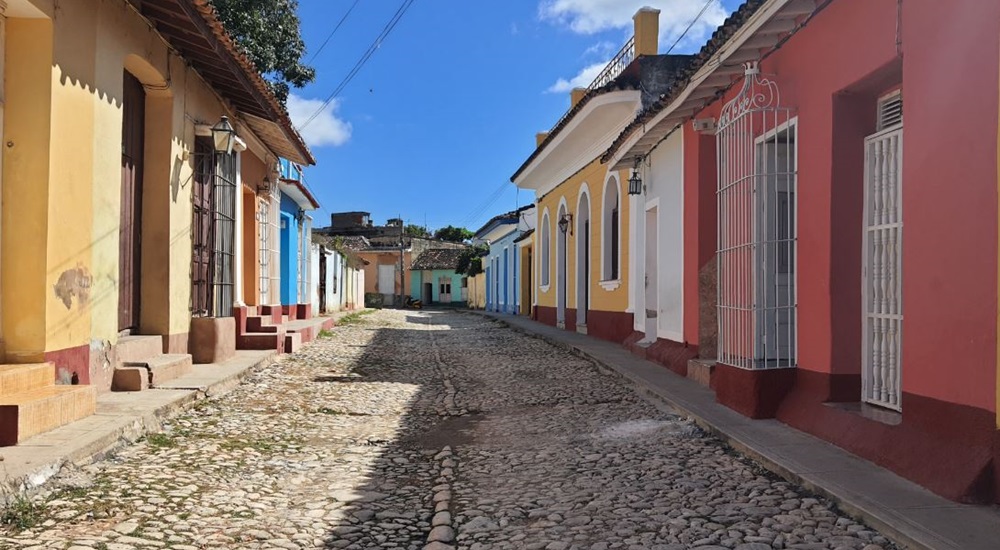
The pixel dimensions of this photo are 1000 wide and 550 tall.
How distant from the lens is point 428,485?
14.6ft

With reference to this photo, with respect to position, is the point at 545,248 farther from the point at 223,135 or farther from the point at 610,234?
the point at 223,135

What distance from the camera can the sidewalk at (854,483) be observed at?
307 centimetres

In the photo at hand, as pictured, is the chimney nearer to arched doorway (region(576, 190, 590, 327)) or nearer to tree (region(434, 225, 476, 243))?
arched doorway (region(576, 190, 590, 327))

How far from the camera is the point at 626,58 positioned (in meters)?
13.5

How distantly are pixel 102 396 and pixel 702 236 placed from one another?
19.1 ft

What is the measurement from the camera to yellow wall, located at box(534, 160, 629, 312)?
496 inches

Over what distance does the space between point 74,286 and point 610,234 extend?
9976 mm

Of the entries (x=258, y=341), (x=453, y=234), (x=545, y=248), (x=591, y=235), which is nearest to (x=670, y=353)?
(x=258, y=341)

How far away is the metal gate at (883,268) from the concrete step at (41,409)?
498 cm

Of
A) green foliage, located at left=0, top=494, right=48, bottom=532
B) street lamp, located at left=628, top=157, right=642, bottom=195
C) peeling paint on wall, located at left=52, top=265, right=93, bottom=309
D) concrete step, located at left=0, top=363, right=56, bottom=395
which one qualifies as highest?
street lamp, located at left=628, top=157, right=642, bottom=195

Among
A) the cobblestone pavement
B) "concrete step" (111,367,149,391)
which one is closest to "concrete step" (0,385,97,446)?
the cobblestone pavement

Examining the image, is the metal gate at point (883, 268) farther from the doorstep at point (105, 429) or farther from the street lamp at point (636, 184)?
the street lamp at point (636, 184)

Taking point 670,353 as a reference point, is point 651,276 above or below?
above

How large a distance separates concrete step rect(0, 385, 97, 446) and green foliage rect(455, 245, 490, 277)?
33.1 m
